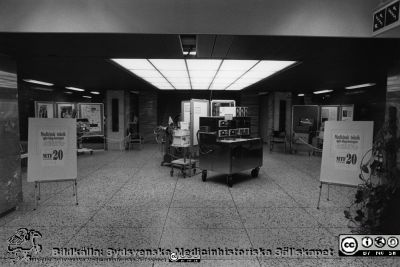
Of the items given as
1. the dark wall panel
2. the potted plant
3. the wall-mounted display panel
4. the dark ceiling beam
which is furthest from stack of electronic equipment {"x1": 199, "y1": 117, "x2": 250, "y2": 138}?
the dark wall panel

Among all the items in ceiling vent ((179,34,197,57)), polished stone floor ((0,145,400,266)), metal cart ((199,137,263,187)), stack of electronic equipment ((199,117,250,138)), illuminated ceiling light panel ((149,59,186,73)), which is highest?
illuminated ceiling light panel ((149,59,186,73))

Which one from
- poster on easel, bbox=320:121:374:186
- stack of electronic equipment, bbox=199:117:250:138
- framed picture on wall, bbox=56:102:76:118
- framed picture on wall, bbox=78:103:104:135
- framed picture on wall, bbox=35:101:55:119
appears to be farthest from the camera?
framed picture on wall, bbox=78:103:104:135

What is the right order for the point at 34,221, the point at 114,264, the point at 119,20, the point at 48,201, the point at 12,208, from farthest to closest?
the point at 48,201 < the point at 12,208 < the point at 34,221 < the point at 119,20 < the point at 114,264

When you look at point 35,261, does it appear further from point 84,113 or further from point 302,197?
point 84,113

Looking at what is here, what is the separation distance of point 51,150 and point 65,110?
251 inches

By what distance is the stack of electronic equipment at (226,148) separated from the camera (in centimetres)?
530

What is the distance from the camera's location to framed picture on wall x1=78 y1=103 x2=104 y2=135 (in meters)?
9.86

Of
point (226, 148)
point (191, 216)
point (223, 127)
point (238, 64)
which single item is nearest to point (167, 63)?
point (238, 64)

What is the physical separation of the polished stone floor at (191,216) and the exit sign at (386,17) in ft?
8.15

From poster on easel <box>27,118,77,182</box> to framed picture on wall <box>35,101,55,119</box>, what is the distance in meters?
5.56

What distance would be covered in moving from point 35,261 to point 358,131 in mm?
4411

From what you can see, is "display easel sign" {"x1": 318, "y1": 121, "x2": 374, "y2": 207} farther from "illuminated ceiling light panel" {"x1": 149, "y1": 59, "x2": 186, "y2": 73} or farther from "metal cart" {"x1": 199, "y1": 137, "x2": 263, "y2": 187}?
"illuminated ceiling light panel" {"x1": 149, "y1": 59, "x2": 186, "y2": 73}

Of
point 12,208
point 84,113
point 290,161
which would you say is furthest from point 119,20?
point 84,113

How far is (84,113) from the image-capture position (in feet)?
32.3
